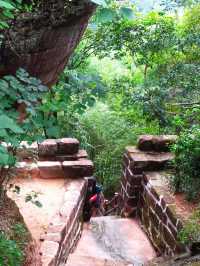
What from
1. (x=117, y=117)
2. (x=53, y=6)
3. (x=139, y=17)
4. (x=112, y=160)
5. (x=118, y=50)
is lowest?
(x=112, y=160)

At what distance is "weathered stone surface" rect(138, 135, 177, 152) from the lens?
5.93 meters

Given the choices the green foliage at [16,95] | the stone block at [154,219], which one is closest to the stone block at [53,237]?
the stone block at [154,219]

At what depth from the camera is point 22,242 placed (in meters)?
3.42

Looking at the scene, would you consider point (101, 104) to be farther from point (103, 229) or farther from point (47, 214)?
point (47, 214)

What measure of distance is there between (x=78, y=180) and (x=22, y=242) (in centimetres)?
214

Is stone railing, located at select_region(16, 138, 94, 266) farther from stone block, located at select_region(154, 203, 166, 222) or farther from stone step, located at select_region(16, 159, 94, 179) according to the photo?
stone block, located at select_region(154, 203, 166, 222)

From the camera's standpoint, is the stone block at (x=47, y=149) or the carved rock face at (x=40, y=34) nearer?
the carved rock face at (x=40, y=34)

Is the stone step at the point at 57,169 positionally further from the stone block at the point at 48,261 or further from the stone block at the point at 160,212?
the stone block at the point at 48,261

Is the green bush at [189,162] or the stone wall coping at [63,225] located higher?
the green bush at [189,162]

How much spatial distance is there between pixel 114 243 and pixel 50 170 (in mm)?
1288

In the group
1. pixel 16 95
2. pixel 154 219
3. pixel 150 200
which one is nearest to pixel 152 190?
pixel 150 200

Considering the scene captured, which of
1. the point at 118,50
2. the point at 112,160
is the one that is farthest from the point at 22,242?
the point at 112,160

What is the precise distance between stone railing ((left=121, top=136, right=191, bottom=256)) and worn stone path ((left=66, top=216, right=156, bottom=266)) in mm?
149

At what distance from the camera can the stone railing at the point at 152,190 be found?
470 cm
